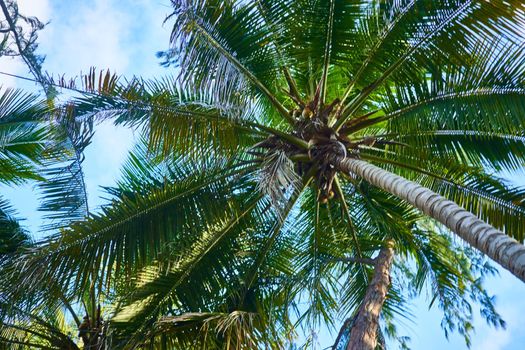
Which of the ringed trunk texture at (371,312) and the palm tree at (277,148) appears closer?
the ringed trunk texture at (371,312)

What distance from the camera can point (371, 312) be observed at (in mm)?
6504

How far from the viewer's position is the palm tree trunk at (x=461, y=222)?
149 inches

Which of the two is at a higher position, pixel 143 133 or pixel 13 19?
pixel 13 19

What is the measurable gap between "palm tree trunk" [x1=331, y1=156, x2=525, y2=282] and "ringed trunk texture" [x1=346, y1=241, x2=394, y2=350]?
119 centimetres

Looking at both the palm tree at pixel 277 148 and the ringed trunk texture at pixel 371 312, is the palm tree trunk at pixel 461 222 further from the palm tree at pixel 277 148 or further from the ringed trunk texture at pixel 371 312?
the ringed trunk texture at pixel 371 312

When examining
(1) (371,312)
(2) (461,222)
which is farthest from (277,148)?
(2) (461,222)

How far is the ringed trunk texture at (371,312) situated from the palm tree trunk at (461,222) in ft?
3.91

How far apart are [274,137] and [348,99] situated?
61.0 inches

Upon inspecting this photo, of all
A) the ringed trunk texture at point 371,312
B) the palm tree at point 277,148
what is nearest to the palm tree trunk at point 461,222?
the palm tree at point 277,148

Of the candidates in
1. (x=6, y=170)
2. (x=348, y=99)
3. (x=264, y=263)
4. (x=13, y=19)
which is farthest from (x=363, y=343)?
(x=13, y=19)

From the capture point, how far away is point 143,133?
7.18 m

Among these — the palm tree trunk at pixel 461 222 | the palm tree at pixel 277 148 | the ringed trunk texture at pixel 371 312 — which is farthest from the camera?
the palm tree at pixel 277 148

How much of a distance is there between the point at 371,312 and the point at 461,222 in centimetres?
225

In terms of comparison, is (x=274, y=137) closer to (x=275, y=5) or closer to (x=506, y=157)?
(x=275, y=5)
